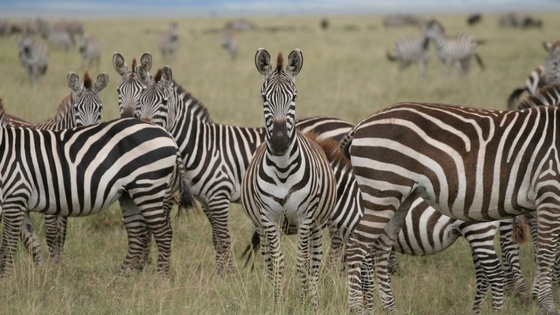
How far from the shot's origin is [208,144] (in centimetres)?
719

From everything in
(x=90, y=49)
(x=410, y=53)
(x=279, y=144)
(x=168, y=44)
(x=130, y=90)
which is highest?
(x=168, y=44)

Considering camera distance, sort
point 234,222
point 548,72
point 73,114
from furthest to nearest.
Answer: point 548,72
point 234,222
point 73,114

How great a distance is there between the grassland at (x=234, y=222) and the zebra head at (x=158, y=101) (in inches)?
51.6

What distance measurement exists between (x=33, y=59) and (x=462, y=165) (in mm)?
15936

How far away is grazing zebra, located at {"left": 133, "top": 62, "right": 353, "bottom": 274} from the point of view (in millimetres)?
6957

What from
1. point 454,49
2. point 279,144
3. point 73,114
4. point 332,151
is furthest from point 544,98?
point 454,49

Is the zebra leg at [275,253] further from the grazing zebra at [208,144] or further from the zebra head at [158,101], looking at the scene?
the zebra head at [158,101]

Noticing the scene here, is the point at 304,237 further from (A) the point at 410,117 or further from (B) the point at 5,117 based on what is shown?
(B) the point at 5,117

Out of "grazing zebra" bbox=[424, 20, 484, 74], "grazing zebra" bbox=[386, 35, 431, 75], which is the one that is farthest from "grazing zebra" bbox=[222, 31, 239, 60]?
"grazing zebra" bbox=[424, 20, 484, 74]

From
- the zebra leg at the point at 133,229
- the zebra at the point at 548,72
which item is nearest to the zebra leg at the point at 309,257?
the zebra leg at the point at 133,229

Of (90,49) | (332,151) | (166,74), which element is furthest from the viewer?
(90,49)

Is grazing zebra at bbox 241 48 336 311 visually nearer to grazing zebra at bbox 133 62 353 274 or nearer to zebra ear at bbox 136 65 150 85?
grazing zebra at bbox 133 62 353 274

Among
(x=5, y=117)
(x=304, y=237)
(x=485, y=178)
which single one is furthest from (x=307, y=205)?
(x=5, y=117)

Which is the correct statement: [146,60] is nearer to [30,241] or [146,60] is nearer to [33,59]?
[30,241]
